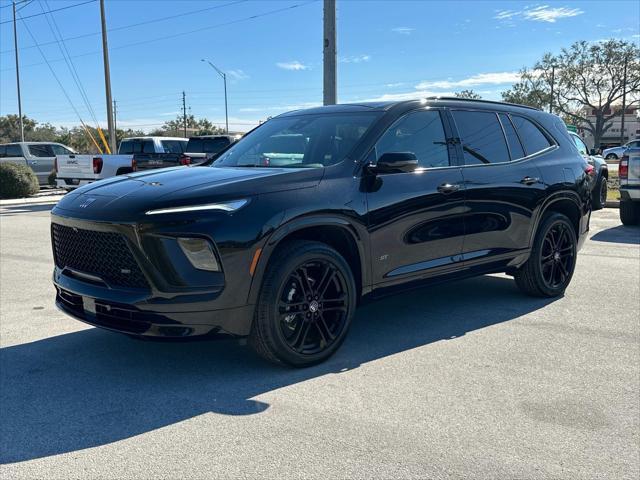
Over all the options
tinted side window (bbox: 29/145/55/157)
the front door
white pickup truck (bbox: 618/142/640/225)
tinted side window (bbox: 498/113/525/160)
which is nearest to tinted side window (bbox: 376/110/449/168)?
the front door

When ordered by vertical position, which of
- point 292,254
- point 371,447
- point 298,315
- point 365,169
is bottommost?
point 371,447

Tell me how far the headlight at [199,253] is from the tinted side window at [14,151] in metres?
23.9

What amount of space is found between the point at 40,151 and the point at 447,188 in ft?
77.4

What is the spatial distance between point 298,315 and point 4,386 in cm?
197

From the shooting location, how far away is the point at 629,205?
1158 cm

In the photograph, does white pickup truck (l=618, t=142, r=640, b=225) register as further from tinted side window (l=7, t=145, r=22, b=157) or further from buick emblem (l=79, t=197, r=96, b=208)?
tinted side window (l=7, t=145, r=22, b=157)

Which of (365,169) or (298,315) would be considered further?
(365,169)

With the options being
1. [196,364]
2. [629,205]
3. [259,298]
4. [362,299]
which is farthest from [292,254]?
[629,205]

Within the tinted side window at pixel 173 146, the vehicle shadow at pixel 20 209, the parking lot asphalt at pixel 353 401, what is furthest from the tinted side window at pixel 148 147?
the parking lot asphalt at pixel 353 401

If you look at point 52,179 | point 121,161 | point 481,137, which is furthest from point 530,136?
point 52,179

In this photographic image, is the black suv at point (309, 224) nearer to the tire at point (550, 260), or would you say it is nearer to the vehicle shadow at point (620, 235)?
the tire at point (550, 260)

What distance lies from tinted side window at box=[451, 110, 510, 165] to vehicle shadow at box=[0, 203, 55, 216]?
13.3m

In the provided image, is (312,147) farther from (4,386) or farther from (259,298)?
(4,386)

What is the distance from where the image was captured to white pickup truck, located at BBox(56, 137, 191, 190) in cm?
1694
